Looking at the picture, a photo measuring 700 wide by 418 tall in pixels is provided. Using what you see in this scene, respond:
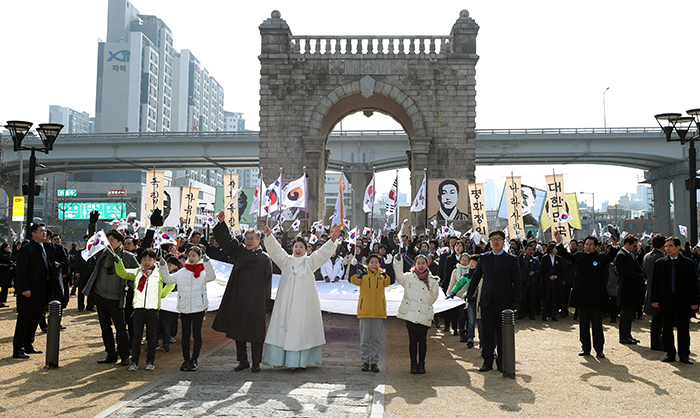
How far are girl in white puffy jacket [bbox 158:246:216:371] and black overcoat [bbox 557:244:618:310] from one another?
586cm

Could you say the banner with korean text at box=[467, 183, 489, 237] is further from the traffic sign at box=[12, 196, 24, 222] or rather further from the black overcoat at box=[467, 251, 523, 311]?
the traffic sign at box=[12, 196, 24, 222]

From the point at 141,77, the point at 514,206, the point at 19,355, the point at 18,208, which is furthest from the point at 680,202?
the point at 141,77

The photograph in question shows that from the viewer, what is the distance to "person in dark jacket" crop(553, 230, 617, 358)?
31.9 ft

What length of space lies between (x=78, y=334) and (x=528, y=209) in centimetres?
1563

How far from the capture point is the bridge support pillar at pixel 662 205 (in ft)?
195

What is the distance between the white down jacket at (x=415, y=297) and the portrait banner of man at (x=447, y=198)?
1681 cm

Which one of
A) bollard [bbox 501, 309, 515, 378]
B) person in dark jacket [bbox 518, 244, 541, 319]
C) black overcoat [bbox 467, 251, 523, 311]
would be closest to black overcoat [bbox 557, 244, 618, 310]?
black overcoat [bbox 467, 251, 523, 311]

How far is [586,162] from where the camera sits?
5716 cm

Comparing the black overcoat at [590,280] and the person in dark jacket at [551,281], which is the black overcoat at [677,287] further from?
the person in dark jacket at [551,281]

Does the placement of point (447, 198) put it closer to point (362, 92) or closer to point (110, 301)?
point (362, 92)

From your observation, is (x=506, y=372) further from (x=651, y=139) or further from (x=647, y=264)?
(x=651, y=139)

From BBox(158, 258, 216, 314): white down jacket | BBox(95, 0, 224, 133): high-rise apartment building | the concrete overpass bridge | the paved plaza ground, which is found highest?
BBox(95, 0, 224, 133): high-rise apartment building

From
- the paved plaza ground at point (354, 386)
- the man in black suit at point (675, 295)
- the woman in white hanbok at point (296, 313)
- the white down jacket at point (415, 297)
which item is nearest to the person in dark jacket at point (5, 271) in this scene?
the paved plaza ground at point (354, 386)

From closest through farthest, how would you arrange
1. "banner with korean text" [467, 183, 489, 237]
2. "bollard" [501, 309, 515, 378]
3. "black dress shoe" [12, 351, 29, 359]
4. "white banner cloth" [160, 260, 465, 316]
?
"bollard" [501, 309, 515, 378], "black dress shoe" [12, 351, 29, 359], "white banner cloth" [160, 260, 465, 316], "banner with korean text" [467, 183, 489, 237]
